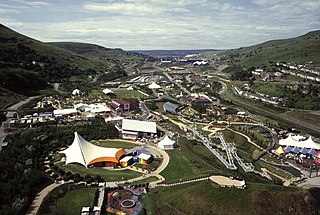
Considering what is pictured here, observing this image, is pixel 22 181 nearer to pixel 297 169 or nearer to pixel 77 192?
pixel 77 192

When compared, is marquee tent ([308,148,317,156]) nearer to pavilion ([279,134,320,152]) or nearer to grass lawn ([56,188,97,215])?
pavilion ([279,134,320,152])

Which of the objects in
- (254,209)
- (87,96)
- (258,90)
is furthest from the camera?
(258,90)

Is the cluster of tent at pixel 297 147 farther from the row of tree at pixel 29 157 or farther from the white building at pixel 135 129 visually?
the row of tree at pixel 29 157

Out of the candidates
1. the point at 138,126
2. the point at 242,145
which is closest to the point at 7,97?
the point at 138,126

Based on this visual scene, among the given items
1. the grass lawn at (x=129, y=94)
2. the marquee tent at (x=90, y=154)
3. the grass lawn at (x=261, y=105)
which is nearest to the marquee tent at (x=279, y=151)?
the marquee tent at (x=90, y=154)

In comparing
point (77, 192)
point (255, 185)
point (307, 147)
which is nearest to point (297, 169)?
point (307, 147)

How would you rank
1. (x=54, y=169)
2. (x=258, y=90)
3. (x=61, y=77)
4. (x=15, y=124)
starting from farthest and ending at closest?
(x=61, y=77) → (x=258, y=90) → (x=15, y=124) → (x=54, y=169)
